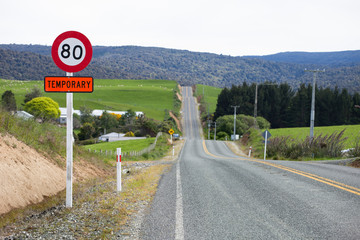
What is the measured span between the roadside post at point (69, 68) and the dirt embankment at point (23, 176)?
3.73ft

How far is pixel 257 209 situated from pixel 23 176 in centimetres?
499

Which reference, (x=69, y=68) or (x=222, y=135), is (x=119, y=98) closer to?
(x=222, y=135)

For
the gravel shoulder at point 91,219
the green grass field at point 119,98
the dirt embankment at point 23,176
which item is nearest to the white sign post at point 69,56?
the gravel shoulder at point 91,219

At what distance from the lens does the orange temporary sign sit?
657 cm

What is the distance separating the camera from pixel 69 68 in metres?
6.73

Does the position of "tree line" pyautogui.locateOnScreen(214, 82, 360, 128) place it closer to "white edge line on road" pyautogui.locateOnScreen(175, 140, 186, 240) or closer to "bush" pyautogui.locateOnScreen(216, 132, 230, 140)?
"bush" pyautogui.locateOnScreen(216, 132, 230, 140)

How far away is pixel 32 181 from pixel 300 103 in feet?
335

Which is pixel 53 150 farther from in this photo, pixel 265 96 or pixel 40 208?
pixel 265 96

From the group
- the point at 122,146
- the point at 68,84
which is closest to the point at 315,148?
the point at 68,84

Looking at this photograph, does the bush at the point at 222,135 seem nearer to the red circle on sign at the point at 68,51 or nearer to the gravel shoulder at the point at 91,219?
the gravel shoulder at the point at 91,219

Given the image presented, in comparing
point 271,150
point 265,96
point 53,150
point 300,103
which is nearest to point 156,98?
point 265,96

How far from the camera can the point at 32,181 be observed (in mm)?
8133

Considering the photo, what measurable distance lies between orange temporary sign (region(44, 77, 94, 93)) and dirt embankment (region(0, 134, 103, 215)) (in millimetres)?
2124

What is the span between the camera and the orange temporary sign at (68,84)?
6.57 m
